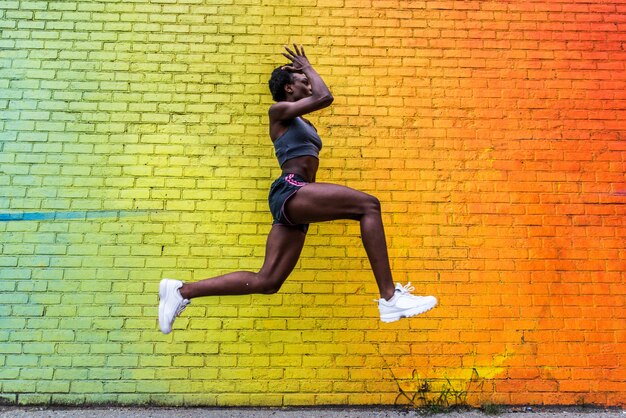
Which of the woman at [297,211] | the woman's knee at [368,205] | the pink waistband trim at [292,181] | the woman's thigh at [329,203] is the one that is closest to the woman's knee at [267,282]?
the woman at [297,211]

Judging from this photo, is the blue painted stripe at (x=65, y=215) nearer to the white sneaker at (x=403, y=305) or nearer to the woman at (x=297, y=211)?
the woman at (x=297, y=211)

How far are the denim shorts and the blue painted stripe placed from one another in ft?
4.37

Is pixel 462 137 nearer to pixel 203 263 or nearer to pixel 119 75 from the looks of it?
pixel 203 263

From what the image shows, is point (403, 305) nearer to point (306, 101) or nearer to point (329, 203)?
point (329, 203)

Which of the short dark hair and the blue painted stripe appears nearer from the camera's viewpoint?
the short dark hair

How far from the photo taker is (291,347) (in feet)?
11.6

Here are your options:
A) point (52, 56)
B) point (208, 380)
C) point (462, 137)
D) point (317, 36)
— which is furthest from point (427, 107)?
point (52, 56)

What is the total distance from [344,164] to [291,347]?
4.78 ft

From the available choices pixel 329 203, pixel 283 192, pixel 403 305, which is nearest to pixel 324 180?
pixel 283 192

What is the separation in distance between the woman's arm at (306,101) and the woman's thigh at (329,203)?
1.51 ft

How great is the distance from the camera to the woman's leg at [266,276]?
291 centimetres

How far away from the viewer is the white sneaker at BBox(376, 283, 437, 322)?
2.60 m

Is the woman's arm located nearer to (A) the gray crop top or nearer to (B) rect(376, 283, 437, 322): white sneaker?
(A) the gray crop top

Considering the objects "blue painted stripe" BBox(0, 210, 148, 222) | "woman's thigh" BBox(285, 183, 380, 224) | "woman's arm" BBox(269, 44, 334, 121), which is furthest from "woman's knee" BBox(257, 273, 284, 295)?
"blue painted stripe" BBox(0, 210, 148, 222)
